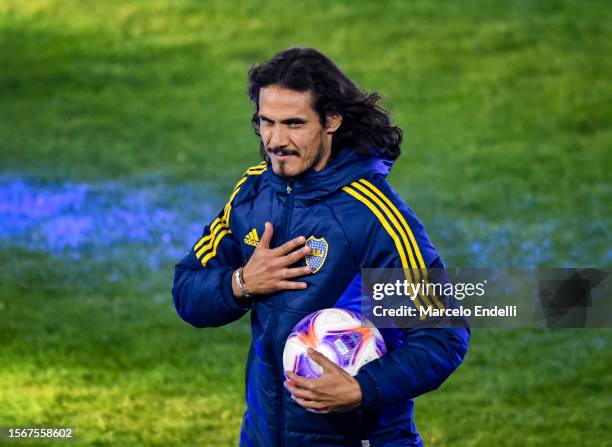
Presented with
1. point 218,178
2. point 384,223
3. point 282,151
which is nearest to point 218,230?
point 282,151

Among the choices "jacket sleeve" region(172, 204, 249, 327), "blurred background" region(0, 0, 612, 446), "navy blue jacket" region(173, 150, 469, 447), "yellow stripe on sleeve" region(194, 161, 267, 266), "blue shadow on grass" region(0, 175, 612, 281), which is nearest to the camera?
"navy blue jacket" region(173, 150, 469, 447)

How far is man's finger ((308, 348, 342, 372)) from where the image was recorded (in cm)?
468

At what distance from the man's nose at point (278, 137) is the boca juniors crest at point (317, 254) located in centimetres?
38

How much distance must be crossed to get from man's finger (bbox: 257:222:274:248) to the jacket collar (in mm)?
166

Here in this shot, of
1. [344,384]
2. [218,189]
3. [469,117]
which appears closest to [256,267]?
[344,384]

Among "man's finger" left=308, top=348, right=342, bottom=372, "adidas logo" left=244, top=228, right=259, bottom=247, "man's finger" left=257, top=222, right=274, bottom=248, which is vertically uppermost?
"adidas logo" left=244, top=228, right=259, bottom=247

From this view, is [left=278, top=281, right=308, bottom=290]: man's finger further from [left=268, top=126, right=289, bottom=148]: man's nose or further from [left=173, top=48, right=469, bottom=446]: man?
[left=268, top=126, right=289, bottom=148]: man's nose

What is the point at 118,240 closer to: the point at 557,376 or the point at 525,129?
the point at 557,376

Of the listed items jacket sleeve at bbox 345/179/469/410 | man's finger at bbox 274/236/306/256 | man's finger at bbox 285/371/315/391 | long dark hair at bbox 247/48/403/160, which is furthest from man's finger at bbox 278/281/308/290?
long dark hair at bbox 247/48/403/160

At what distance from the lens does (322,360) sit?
4.71 meters

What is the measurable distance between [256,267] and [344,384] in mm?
600

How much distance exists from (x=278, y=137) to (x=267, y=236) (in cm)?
38

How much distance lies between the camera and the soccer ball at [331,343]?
4773 mm

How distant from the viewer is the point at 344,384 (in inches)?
183
